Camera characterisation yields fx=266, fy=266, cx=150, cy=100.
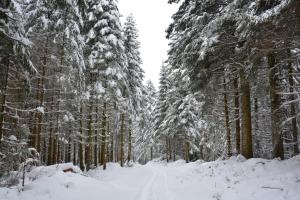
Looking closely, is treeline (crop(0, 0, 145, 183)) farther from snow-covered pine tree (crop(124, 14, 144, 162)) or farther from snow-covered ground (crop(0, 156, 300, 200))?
snow-covered pine tree (crop(124, 14, 144, 162))

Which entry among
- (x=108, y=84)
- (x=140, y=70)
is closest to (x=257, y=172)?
(x=108, y=84)

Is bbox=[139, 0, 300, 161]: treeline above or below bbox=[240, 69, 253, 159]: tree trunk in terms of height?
above

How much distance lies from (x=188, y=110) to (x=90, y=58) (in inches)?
Answer: 649

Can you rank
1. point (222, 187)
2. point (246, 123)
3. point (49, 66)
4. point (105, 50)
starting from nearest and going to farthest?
point (222, 187)
point (246, 123)
point (49, 66)
point (105, 50)

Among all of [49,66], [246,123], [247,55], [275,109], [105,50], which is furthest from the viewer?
[105,50]

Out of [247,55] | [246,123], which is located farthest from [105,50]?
[246,123]

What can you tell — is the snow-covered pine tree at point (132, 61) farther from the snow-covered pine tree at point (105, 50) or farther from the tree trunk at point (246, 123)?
the tree trunk at point (246, 123)

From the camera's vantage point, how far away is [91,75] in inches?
874

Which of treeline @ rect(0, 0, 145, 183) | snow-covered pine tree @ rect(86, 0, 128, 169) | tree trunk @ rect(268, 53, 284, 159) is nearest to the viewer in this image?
tree trunk @ rect(268, 53, 284, 159)

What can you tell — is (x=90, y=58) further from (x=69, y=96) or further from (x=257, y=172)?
(x=257, y=172)

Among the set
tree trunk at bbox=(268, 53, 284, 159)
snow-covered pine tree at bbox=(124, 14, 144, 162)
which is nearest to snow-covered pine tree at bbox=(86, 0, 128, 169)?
snow-covered pine tree at bbox=(124, 14, 144, 162)

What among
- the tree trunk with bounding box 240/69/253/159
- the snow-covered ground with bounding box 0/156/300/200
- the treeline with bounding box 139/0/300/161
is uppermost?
the treeline with bounding box 139/0/300/161

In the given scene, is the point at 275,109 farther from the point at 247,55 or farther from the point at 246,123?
the point at 246,123

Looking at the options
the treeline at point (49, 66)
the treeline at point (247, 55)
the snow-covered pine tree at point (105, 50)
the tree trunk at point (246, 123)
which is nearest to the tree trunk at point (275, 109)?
the treeline at point (247, 55)
